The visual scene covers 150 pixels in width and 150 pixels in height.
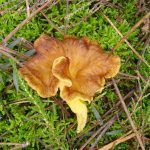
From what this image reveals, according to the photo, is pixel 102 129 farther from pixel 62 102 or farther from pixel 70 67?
pixel 70 67

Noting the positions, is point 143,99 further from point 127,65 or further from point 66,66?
point 66,66

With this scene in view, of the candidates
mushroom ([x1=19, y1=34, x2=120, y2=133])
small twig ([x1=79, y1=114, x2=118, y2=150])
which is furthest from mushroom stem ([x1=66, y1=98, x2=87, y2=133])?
small twig ([x1=79, y1=114, x2=118, y2=150])

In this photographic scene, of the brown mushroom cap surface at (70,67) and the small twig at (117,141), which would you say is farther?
the small twig at (117,141)

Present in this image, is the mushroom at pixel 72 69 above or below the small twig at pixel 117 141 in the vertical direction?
above

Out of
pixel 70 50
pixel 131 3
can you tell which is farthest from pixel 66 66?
pixel 131 3

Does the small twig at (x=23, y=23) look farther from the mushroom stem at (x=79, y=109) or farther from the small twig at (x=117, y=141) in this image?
the small twig at (x=117, y=141)

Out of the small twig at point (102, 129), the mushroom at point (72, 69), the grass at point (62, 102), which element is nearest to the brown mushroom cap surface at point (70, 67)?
the mushroom at point (72, 69)
